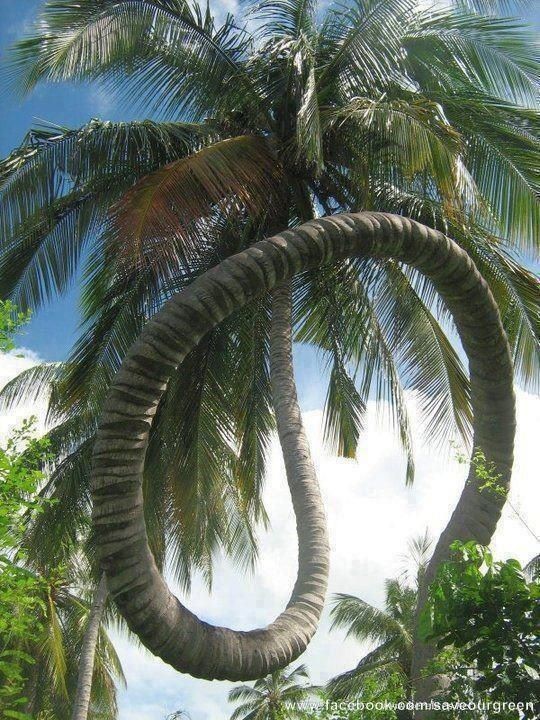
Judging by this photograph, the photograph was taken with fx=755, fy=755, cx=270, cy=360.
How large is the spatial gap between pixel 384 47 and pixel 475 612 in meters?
6.30

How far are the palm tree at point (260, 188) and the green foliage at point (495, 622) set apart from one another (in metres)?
2.98

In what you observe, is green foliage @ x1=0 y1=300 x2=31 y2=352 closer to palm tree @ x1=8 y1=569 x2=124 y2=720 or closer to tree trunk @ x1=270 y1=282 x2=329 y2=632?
tree trunk @ x1=270 y1=282 x2=329 y2=632

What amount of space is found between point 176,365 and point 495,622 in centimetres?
186

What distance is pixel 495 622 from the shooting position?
10.1 ft

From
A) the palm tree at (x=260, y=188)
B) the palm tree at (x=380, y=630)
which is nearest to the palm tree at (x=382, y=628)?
the palm tree at (x=380, y=630)

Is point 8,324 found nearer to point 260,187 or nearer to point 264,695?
point 260,187

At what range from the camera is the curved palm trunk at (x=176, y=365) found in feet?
11.2

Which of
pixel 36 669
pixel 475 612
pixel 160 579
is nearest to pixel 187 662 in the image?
pixel 160 579

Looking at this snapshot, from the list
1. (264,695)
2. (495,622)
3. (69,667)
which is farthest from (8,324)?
(264,695)

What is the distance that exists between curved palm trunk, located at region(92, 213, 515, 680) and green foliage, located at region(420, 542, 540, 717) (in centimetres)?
112

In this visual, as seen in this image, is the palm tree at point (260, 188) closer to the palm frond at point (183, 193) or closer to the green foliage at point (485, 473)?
the palm frond at point (183, 193)

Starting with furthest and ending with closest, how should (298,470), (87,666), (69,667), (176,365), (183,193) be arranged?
(69,667) → (87,666) → (183,193) → (298,470) → (176,365)

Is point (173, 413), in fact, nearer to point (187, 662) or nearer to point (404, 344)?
point (404, 344)

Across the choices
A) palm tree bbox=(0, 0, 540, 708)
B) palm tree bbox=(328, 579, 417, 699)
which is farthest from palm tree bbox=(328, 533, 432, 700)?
palm tree bbox=(0, 0, 540, 708)
